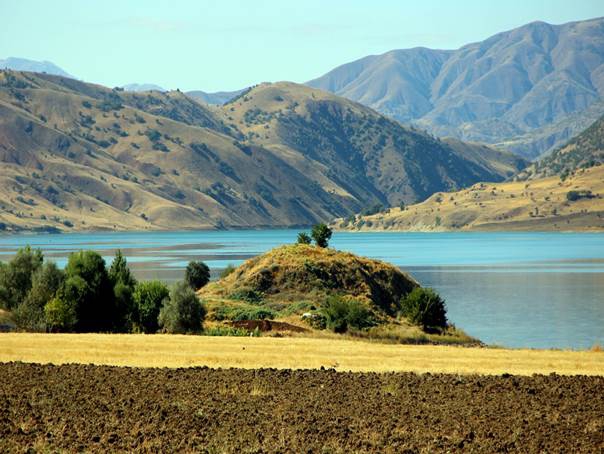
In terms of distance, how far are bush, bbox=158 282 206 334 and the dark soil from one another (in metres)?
22.6

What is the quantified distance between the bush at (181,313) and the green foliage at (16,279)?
1054cm

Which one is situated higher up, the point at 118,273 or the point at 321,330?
the point at 118,273

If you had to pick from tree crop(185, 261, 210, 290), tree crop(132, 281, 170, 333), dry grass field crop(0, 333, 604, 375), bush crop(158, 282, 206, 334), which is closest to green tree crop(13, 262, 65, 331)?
tree crop(132, 281, 170, 333)

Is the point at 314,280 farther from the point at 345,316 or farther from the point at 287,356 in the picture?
the point at 287,356

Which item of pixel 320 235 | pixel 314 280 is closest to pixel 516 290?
pixel 320 235

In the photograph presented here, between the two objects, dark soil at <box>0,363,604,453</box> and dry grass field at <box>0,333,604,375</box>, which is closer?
dark soil at <box>0,363,604,453</box>

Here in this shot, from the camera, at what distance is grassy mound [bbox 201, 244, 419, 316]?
251 feet

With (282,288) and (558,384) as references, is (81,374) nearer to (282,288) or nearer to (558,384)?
(558,384)

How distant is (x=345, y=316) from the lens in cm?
6334

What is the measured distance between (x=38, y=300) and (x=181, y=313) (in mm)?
8715

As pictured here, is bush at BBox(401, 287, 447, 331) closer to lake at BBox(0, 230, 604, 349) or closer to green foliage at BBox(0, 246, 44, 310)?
lake at BBox(0, 230, 604, 349)

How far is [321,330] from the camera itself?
62.9 metres

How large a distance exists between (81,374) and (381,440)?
14476mm

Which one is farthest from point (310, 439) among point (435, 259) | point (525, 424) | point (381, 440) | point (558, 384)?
point (435, 259)
